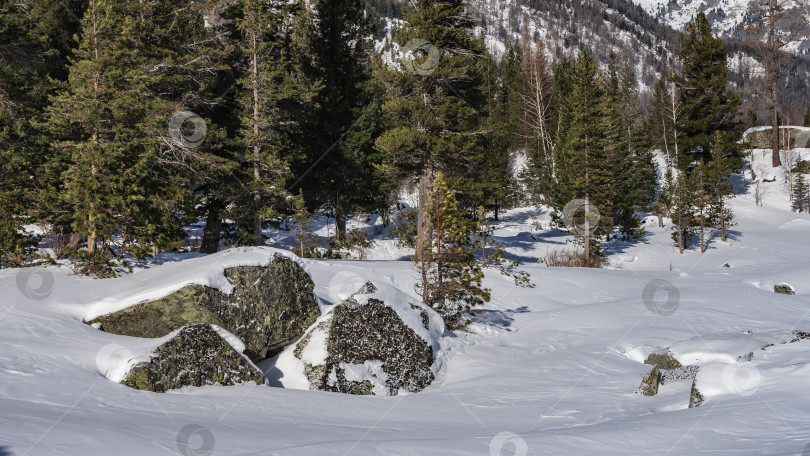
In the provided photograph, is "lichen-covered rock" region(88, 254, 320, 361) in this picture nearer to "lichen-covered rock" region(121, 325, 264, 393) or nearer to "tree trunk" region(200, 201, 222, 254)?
"lichen-covered rock" region(121, 325, 264, 393)

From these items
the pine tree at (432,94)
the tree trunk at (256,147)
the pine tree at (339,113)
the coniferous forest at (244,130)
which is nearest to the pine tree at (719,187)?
the coniferous forest at (244,130)

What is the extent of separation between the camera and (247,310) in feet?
26.1

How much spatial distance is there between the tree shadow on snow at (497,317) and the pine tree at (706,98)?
29310mm

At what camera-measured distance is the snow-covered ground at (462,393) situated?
3.83 m

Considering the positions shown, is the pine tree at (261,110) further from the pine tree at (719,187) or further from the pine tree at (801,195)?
the pine tree at (801,195)

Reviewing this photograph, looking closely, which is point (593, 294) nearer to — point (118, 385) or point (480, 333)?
point (480, 333)

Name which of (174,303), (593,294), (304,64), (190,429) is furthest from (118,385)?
(304,64)

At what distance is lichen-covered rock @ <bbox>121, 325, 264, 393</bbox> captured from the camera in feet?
18.1

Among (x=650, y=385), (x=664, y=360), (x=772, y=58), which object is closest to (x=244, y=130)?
(x=664, y=360)

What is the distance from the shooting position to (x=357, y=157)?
74.0ft

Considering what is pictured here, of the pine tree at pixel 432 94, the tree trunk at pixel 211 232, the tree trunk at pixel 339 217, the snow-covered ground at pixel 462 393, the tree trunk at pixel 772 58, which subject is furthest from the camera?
the tree trunk at pixel 772 58

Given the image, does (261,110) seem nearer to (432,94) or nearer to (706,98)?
(432,94)

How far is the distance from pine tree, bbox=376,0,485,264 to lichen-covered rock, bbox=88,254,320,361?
9290 mm

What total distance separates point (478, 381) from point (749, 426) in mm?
4340
